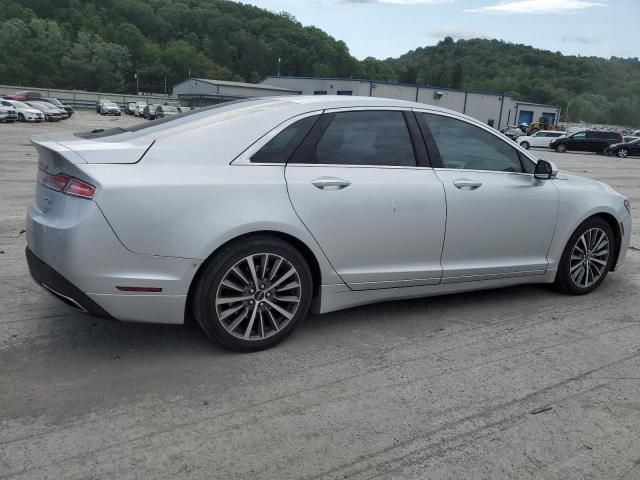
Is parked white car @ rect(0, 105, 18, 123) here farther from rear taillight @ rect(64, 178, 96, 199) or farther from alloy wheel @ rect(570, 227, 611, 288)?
alloy wheel @ rect(570, 227, 611, 288)

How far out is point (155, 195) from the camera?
10.5 ft

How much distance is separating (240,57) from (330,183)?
5517 inches

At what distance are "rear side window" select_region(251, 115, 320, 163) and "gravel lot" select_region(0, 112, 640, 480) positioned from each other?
1.23 meters

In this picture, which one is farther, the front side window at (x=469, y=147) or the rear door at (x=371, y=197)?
the front side window at (x=469, y=147)

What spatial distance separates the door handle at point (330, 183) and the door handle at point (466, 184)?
94cm

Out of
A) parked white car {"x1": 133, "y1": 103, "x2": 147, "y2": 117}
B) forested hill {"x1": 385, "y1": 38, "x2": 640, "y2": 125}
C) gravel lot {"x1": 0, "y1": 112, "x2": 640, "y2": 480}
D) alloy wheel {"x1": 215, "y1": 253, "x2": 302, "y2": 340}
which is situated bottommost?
parked white car {"x1": 133, "y1": 103, "x2": 147, "y2": 117}

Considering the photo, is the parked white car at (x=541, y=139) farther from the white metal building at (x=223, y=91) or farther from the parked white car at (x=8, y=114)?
the white metal building at (x=223, y=91)

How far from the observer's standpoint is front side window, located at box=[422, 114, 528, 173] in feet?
14.2

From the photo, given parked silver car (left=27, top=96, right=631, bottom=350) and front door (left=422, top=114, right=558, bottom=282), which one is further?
front door (left=422, top=114, right=558, bottom=282)

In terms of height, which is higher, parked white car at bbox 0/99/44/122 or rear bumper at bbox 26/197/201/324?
rear bumper at bbox 26/197/201/324

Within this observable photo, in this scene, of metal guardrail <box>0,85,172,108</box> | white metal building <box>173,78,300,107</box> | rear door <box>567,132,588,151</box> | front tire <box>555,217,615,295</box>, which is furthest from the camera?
white metal building <box>173,78,300,107</box>

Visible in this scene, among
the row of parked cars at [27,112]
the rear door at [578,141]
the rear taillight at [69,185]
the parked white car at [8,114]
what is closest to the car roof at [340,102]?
the rear taillight at [69,185]

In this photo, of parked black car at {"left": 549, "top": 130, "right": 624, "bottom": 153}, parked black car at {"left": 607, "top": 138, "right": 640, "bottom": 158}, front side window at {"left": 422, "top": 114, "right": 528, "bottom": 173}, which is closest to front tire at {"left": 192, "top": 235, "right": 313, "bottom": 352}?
Result: front side window at {"left": 422, "top": 114, "right": 528, "bottom": 173}

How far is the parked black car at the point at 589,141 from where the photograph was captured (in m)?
38.2
